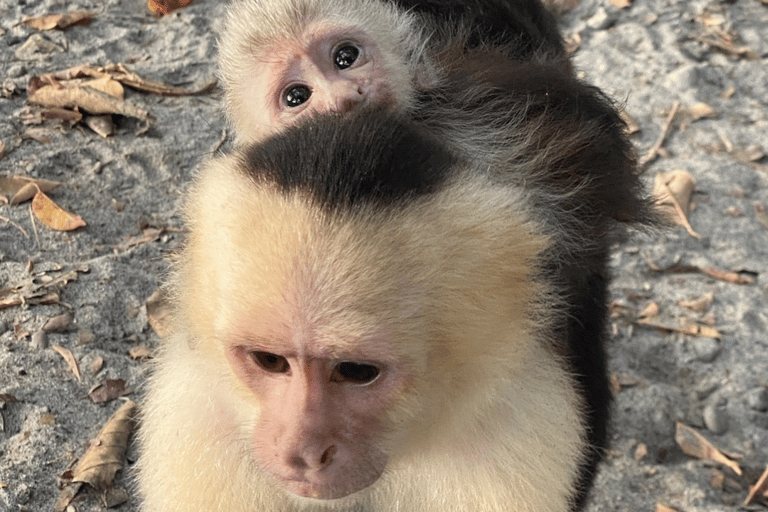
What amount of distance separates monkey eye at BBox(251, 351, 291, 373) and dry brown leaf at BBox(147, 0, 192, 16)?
3.70m

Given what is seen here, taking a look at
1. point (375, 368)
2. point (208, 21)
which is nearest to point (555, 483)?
point (375, 368)

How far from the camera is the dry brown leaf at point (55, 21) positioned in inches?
186

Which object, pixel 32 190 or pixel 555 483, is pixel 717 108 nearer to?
pixel 555 483

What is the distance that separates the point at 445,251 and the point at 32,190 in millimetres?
2674

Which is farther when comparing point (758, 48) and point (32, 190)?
point (758, 48)

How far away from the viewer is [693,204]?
13.8ft

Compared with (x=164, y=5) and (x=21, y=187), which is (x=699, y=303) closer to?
(x=21, y=187)

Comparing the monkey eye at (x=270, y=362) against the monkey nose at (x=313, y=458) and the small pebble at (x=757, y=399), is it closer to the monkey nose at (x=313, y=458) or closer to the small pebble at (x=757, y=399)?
the monkey nose at (x=313, y=458)

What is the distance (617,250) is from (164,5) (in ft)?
10.2

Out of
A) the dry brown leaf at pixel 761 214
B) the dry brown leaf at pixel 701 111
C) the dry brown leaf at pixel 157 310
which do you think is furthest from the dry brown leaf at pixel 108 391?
the dry brown leaf at pixel 701 111

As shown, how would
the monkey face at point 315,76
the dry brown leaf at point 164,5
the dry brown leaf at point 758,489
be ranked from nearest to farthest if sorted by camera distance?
the monkey face at point 315,76
the dry brown leaf at point 758,489
the dry brown leaf at point 164,5

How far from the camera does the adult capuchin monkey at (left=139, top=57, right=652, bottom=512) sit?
1691 mm

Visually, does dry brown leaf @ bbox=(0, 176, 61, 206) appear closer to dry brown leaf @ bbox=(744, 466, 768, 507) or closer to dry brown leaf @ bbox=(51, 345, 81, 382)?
dry brown leaf @ bbox=(51, 345, 81, 382)

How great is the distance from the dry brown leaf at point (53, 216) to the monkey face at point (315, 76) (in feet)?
4.15
